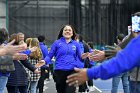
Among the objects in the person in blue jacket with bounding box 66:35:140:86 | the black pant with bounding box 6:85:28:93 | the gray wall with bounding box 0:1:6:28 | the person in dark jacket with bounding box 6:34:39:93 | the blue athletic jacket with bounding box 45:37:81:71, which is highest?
the gray wall with bounding box 0:1:6:28

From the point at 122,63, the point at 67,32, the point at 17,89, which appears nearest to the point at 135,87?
the point at 67,32

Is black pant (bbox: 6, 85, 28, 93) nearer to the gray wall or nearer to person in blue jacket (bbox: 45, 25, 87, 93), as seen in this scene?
person in blue jacket (bbox: 45, 25, 87, 93)

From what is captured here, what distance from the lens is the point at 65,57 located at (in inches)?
370

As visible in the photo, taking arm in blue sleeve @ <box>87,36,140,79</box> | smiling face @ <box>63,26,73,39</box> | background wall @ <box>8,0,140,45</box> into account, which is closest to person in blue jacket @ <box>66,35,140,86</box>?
arm in blue sleeve @ <box>87,36,140,79</box>

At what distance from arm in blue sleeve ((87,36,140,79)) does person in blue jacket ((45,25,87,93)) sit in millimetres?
5352

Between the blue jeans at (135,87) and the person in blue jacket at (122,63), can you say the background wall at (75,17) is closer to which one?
the blue jeans at (135,87)

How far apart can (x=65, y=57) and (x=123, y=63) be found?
5.68 metres

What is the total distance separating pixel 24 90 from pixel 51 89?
541 cm

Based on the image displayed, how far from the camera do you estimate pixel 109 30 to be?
30672mm

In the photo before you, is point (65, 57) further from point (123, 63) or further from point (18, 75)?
point (123, 63)

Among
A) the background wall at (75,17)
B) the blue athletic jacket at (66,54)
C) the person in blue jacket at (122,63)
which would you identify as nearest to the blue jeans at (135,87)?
the blue athletic jacket at (66,54)

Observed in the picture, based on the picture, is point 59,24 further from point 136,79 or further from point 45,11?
point 136,79

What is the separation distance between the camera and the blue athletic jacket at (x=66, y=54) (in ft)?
30.7

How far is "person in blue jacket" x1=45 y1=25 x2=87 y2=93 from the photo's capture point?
9.33m
